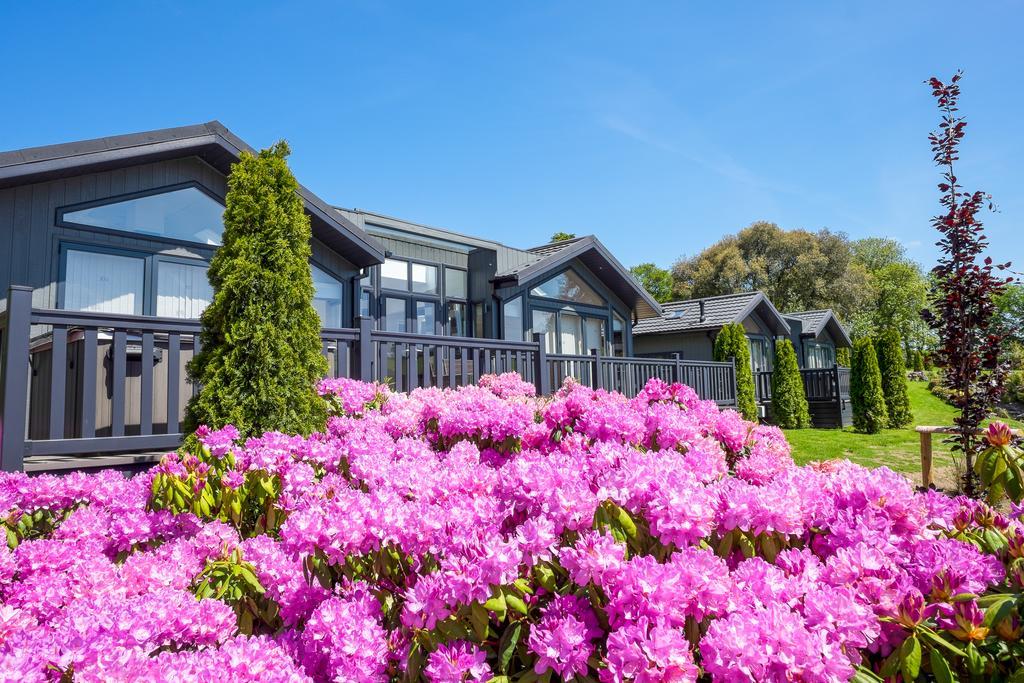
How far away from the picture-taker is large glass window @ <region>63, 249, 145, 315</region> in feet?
23.9

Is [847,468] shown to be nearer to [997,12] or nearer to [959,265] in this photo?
[959,265]

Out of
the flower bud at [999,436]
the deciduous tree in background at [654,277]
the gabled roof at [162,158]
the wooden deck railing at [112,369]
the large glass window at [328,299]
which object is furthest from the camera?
the deciduous tree in background at [654,277]

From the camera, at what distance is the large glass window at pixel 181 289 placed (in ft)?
26.2

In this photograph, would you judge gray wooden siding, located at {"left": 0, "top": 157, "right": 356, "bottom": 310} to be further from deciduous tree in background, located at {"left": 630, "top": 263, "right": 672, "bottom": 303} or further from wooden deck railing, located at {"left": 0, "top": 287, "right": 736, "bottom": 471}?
deciduous tree in background, located at {"left": 630, "top": 263, "right": 672, "bottom": 303}


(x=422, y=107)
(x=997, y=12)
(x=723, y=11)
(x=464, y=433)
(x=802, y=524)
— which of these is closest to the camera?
(x=802, y=524)

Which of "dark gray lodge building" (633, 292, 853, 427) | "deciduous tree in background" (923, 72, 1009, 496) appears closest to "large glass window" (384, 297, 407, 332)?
"dark gray lodge building" (633, 292, 853, 427)

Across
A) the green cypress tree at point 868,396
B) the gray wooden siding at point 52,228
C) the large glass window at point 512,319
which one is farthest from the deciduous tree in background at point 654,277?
the gray wooden siding at point 52,228

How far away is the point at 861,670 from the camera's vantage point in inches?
44.6

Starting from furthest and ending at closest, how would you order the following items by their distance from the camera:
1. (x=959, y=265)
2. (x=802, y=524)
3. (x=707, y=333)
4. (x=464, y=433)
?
1. (x=707, y=333)
2. (x=959, y=265)
3. (x=464, y=433)
4. (x=802, y=524)

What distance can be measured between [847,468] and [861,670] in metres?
0.71

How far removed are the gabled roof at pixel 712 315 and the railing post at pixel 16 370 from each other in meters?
17.4

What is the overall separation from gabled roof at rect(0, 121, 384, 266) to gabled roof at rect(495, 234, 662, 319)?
4109 millimetres

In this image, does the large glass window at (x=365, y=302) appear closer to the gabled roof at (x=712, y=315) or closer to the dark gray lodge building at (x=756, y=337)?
the dark gray lodge building at (x=756, y=337)

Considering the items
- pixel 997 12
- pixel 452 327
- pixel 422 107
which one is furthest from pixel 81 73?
pixel 997 12
